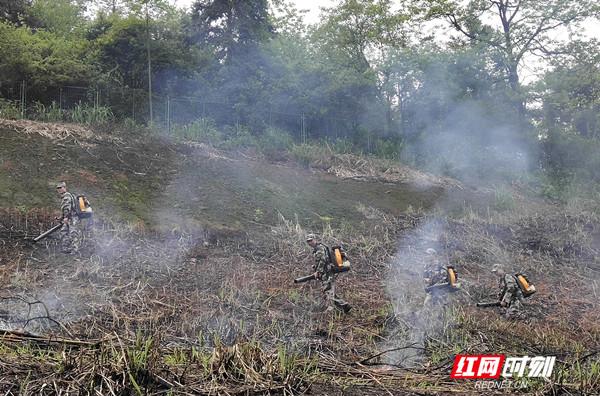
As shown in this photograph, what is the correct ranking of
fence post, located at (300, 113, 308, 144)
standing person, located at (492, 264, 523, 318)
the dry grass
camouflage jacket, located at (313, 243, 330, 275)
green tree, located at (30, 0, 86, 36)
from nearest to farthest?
1. the dry grass
2. camouflage jacket, located at (313, 243, 330, 275)
3. standing person, located at (492, 264, 523, 318)
4. green tree, located at (30, 0, 86, 36)
5. fence post, located at (300, 113, 308, 144)

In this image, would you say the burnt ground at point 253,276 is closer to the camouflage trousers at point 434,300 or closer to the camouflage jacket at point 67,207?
the camouflage trousers at point 434,300

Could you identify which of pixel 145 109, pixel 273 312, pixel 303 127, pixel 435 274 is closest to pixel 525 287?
pixel 435 274

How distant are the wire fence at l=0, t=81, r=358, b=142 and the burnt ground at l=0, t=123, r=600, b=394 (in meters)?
1.44

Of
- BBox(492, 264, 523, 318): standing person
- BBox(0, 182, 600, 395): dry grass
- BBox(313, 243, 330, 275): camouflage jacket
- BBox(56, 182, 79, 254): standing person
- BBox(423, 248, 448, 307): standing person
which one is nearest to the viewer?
BBox(0, 182, 600, 395): dry grass

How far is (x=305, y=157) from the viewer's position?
694 inches

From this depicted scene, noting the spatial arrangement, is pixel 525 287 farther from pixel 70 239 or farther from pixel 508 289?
pixel 70 239

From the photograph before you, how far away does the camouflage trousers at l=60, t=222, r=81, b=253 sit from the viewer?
956 cm

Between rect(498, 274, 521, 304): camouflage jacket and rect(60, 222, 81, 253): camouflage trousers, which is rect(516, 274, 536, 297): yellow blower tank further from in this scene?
rect(60, 222, 81, 253): camouflage trousers

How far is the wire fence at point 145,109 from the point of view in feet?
48.4

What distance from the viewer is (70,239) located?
378 inches

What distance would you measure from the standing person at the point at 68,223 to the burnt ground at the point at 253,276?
0.28 metres

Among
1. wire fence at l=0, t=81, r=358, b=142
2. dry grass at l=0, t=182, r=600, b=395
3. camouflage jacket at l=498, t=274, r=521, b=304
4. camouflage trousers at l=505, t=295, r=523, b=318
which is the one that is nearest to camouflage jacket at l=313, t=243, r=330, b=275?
dry grass at l=0, t=182, r=600, b=395

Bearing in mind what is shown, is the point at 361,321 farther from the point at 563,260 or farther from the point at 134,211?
the point at 563,260
